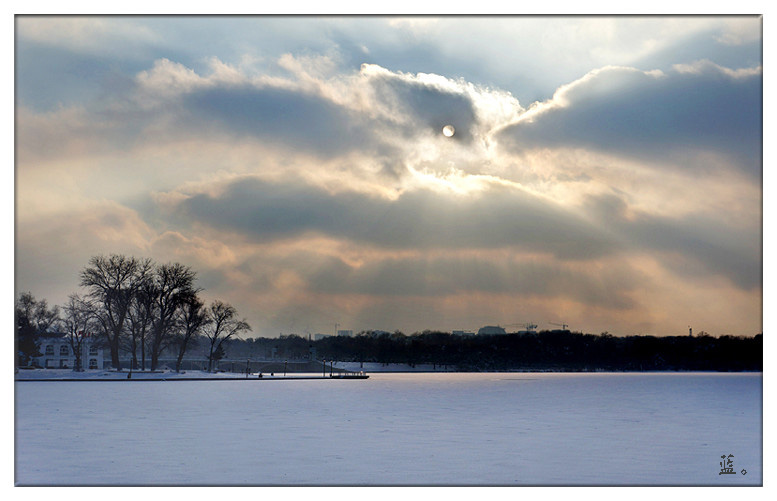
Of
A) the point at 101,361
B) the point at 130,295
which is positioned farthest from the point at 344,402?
the point at 101,361

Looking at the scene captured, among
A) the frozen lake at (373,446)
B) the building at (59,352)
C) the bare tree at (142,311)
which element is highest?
the bare tree at (142,311)

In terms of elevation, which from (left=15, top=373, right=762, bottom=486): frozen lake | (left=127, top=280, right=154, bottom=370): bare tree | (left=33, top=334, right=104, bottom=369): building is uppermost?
(left=127, top=280, right=154, bottom=370): bare tree

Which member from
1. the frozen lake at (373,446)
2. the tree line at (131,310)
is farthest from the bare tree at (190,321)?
the frozen lake at (373,446)

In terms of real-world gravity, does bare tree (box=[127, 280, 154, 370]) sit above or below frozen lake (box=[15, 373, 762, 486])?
above

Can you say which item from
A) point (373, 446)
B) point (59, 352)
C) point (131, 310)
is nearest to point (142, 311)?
point (131, 310)

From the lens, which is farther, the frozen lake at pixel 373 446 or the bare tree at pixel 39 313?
the bare tree at pixel 39 313

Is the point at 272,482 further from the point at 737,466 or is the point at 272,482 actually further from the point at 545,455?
the point at 737,466

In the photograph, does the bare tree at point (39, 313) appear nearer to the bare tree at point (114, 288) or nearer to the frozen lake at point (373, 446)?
the bare tree at point (114, 288)

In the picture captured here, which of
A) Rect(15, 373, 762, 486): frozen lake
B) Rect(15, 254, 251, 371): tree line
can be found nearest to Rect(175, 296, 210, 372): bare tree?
Rect(15, 254, 251, 371): tree line

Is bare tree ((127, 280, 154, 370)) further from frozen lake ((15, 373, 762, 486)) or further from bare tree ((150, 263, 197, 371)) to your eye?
frozen lake ((15, 373, 762, 486))

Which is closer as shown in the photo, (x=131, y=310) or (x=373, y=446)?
(x=373, y=446)

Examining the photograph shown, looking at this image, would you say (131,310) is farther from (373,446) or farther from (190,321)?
(373,446)

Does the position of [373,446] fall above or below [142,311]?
below
